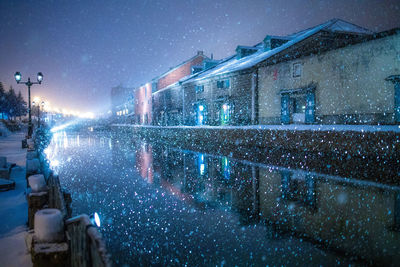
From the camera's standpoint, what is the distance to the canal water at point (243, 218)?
3.37m

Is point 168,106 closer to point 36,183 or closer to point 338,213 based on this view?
point 338,213

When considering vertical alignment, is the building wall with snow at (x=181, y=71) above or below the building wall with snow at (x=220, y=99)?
above

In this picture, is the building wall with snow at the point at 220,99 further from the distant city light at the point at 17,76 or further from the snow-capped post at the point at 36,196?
the snow-capped post at the point at 36,196

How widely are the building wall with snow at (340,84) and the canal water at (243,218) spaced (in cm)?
1076

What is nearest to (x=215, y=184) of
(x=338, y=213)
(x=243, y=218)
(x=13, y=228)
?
(x=243, y=218)

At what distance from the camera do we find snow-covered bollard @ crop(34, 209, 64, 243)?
2744mm

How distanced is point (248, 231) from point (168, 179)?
14.5 feet

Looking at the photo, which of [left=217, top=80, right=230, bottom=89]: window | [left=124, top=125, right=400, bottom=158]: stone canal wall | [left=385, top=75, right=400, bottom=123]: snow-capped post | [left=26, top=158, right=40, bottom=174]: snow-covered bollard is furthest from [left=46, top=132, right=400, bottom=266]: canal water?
[left=217, top=80, right=230, bottom=89]: window

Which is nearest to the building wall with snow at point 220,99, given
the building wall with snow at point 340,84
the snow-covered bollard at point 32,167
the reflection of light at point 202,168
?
the building wall with snow at point 340,84

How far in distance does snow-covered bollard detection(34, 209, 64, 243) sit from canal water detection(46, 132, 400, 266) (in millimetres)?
838

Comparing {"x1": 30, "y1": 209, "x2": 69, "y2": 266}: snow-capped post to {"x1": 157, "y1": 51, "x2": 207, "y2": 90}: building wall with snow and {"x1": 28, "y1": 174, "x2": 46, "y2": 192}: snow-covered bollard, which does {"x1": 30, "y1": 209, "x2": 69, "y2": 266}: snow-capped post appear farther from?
{"x1": 157, "y1": 51, "x2": 207, "y2": 90}: building wall with snow

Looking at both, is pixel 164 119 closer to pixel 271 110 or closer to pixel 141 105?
pixel 141 105

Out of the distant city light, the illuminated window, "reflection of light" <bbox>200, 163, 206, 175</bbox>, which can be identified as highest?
the distant city light

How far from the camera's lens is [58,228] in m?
2.78
